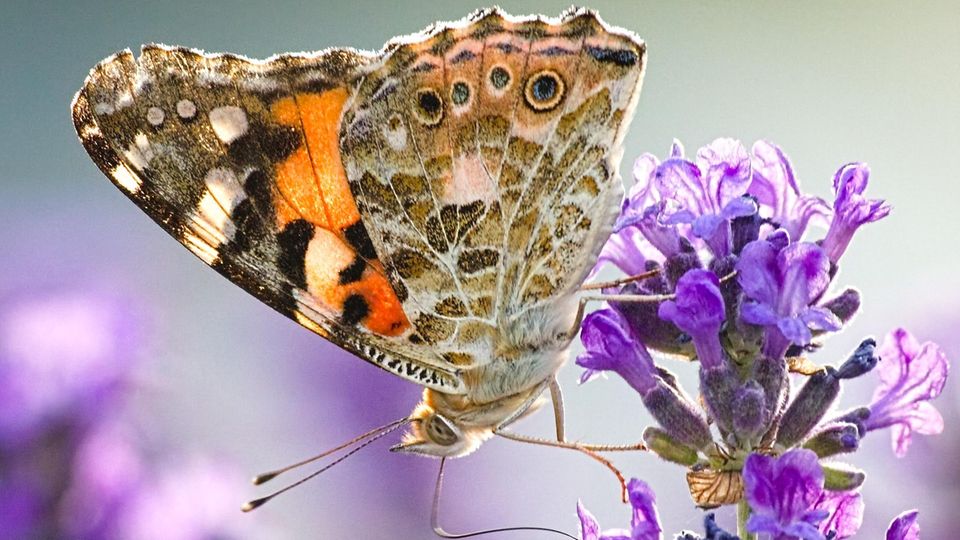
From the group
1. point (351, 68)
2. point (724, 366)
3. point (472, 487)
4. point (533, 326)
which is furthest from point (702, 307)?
point (472, 487)

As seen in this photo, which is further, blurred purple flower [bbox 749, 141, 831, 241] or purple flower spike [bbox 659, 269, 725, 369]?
blurred purple flower [bbox 749, 141, 831, 241]

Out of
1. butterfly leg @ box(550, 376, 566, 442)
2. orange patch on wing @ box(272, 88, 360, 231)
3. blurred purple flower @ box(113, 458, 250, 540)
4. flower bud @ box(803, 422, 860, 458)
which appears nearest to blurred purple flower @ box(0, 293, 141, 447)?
blurred purple flower @ box(113, 458, 250, 540)

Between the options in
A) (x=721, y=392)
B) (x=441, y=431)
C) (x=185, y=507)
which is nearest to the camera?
(x=721, y=392)

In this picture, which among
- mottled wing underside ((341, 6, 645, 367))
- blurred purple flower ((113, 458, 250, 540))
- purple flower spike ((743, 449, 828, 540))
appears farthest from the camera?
blurred purple flower ((113, 458, 250, 540))

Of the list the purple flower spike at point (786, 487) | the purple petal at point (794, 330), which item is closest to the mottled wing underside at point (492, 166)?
the purple petal at point (794, 330)

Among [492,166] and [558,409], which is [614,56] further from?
[558,409]

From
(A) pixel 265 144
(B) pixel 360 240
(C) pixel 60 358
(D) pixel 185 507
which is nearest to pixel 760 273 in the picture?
(B) pixel 360 240

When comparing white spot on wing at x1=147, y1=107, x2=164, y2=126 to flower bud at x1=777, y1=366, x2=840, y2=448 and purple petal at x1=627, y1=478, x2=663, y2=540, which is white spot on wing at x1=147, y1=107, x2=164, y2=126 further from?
flower bud at x1=777, y1=366, x2=840, y2=448
